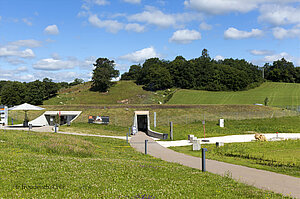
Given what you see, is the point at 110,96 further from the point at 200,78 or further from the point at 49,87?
the point at 200,78

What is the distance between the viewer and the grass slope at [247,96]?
3115 inches

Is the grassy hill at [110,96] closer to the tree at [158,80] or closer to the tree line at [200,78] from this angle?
the tree at [158,80]

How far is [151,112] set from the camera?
53.3 metres

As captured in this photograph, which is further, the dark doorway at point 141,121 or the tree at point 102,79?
the tree at point 102,79

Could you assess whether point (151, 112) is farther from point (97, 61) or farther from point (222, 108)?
point (97, 61)

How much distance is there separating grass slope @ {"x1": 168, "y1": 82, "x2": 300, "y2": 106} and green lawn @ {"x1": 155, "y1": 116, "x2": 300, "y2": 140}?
1119 inches

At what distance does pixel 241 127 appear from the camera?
42844 millimetres

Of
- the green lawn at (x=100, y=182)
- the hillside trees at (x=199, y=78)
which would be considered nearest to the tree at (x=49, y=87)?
the hillside trees at (x=199, y=78)

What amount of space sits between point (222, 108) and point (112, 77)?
70659mm

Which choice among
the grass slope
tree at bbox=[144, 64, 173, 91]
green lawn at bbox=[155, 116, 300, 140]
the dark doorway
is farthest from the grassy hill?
green lawn at bbox=[155, 116, 300, 140]

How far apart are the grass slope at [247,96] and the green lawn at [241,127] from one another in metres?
28.4

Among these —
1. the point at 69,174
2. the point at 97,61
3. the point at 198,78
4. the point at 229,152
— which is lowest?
the point at 229,152

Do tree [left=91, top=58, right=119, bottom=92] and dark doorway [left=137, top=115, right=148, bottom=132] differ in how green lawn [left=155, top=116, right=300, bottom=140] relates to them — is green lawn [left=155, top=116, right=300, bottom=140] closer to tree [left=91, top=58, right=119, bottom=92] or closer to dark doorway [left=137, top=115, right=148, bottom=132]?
dark doorway [left=137, top=115, right=148, bottom=132]

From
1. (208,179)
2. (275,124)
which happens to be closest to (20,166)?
(208,179)
